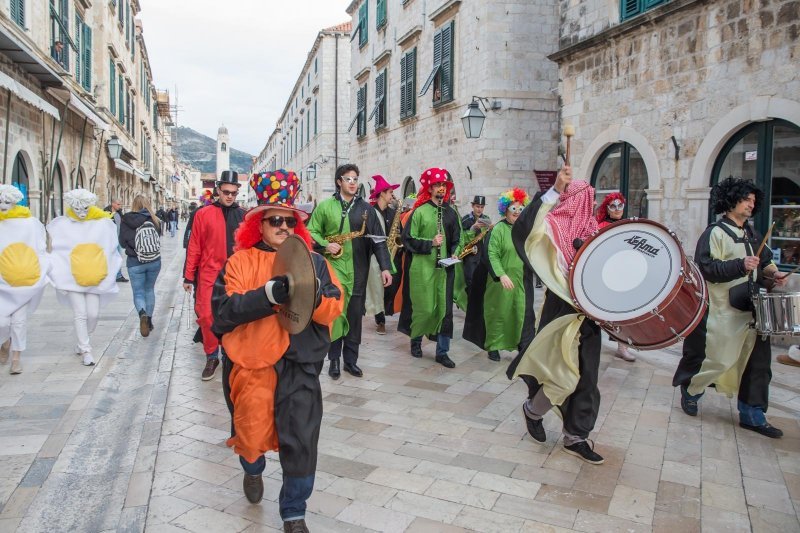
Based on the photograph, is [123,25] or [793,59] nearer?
[793,59]

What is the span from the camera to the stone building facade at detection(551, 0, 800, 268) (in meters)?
7.38

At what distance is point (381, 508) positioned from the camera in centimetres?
333

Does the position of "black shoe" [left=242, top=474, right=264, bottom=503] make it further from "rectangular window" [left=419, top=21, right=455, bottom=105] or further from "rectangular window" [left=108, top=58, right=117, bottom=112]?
"rectangular window" [left=108, top=58, right=117, bottom=112]

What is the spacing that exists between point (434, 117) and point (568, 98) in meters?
6.49

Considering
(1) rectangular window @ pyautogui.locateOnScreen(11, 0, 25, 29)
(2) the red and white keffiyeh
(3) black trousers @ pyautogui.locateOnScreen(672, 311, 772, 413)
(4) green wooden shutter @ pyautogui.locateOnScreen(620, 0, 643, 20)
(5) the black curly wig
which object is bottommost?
(3) black trousers @ pyautogui.locateOnScreen(672, 311, 772, 413)

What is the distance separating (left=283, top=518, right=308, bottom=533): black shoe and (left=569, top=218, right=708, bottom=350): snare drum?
1.96 metres

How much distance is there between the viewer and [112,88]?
23.0 metres

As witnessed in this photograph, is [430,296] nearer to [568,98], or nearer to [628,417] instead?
[628,417]

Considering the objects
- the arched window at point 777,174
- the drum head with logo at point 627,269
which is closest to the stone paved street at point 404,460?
the drum head with logo at point 627,269

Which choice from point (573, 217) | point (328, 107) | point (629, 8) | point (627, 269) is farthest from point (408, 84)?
point (627, 269)

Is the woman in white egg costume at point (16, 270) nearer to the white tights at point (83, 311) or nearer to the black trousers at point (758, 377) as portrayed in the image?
Answer: the white tights at point (83, 311)

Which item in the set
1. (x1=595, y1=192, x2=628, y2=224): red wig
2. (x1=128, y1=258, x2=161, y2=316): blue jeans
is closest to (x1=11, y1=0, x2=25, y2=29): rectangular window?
(x1=128, y1=258, x2=161, y2=316): blue jeans

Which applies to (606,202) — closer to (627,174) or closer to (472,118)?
(627,174)

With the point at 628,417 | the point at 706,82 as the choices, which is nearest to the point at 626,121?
the point at 706,82
